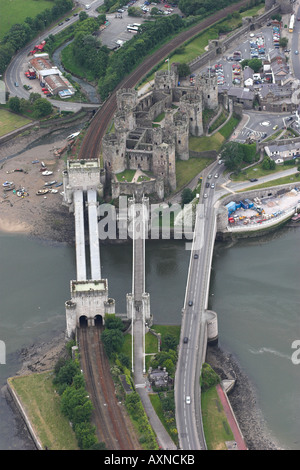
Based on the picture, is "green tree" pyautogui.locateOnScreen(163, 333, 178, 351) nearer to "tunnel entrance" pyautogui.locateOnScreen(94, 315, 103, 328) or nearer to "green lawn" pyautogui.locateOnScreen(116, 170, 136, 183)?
"tunnel entrance" pyautogui.locateOnScreen(94, 315, 103, 328)

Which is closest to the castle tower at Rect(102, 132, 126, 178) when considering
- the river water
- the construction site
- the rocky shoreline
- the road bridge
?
the road bridge

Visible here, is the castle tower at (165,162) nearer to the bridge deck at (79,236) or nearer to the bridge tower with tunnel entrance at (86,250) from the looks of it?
the bridge tower with tunnel entrance at (86,250)

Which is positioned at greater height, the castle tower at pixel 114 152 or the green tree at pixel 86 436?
the castle tower at pixel 114 152

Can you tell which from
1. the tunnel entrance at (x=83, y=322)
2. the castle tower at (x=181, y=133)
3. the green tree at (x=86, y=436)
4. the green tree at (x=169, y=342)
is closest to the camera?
the green tree at (x=86, y=436)

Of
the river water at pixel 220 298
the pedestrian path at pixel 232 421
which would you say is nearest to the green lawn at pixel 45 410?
the river water at pixel 220 298

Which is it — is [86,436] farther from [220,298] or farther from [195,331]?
[220,298]

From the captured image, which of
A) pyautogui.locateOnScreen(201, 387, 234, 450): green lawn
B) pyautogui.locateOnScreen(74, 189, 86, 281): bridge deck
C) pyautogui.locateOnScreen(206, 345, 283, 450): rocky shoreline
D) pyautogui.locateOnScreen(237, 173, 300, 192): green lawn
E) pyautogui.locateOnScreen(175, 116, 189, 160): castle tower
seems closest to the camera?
pyautogui.locateOnScreen(201, 387, 234, 450): green lawn
